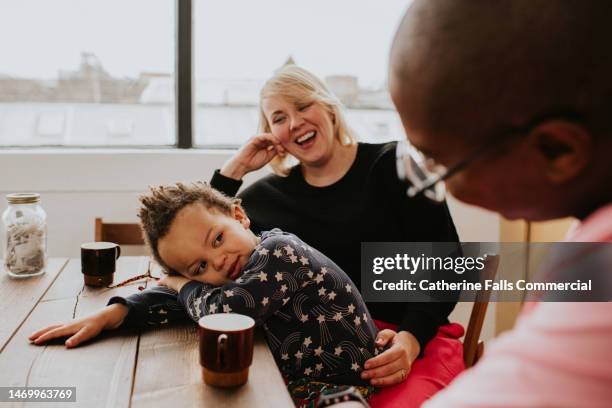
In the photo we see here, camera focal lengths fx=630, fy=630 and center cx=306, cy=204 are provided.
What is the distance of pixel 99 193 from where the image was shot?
2.71 metres

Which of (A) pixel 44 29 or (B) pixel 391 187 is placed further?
(A) pixel 44 29

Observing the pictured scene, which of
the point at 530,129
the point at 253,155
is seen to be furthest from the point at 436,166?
the point at 253,155

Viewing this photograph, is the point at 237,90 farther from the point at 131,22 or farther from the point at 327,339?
the point at 327,339

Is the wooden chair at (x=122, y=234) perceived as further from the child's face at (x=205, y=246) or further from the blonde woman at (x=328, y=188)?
the child's face at (x=205, y=246)

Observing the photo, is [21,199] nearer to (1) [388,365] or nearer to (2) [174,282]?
(2) [174,282]

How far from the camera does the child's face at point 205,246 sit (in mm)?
1275

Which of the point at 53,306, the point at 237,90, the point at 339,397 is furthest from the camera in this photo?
the point at 237,90

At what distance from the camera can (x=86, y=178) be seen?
8.86 feet

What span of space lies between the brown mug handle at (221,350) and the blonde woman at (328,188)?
75cm

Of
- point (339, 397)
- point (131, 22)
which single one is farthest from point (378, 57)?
point (339, 397)

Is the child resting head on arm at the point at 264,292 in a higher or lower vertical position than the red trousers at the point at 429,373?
higher

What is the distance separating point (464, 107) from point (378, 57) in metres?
2.70

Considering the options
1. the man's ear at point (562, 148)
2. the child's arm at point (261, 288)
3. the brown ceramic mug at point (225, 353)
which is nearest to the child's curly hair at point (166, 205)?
the child's arm at point (261, 288)

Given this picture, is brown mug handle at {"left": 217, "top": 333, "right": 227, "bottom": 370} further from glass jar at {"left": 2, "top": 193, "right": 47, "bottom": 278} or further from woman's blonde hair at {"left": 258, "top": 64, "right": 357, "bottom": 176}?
woman's blonde hair at {"left": 258, "top": 64, "right": 357, "bottom": 176}
